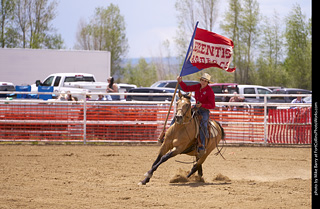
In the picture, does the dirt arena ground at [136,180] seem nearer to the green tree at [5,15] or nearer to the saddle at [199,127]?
the saddle at [199,127]

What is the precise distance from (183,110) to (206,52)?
1.91 meters

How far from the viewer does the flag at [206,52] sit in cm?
1077

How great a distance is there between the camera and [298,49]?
4881cm

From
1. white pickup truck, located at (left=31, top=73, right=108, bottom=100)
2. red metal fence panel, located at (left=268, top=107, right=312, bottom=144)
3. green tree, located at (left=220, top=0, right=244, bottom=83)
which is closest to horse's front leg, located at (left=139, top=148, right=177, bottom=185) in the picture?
red metal fence panel, located at (left=268, top=107, right=312, bottom=144)

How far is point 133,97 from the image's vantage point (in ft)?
70.8

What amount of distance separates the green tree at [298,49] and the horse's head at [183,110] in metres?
40.4

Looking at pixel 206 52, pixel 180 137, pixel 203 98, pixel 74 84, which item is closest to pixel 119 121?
pixel 206 52

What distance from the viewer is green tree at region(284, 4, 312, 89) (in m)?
48.5

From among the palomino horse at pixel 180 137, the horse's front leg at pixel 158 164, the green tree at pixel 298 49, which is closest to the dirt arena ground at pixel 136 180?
the horse's front leg at pixel 158 164

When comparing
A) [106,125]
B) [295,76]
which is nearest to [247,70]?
[295,76]

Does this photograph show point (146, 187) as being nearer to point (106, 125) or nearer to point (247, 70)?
point (106, 125)

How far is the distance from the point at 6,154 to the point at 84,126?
3.64 m

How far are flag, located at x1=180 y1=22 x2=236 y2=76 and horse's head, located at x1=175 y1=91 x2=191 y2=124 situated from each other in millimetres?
1265

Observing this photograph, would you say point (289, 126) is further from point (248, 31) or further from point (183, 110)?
point (248, 31)
